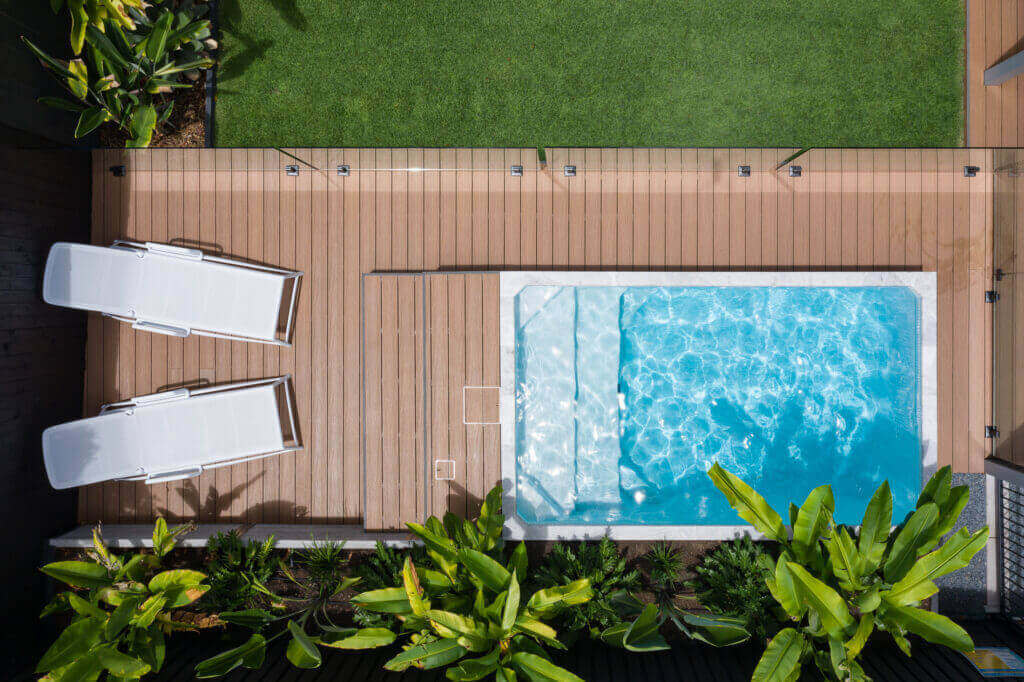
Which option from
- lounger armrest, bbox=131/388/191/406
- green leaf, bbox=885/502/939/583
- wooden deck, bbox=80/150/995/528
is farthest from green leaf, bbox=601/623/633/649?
lounger armrest, bbox=131/388/191/406

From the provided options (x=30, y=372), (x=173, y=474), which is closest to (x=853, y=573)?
(x=173, y=474)

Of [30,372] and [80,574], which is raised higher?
[30,372]

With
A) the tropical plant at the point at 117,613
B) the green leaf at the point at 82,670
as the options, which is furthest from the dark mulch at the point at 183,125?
the green leaf at the point at 82,670

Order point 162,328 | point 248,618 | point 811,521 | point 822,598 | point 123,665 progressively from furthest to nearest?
point 162,328 < point 248,618 < point 811,521 < point 123,665 < point 822,598

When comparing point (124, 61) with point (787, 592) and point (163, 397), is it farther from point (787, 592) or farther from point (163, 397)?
point (787, 592)

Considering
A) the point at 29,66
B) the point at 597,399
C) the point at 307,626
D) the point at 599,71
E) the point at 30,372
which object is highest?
the point at 599,71
